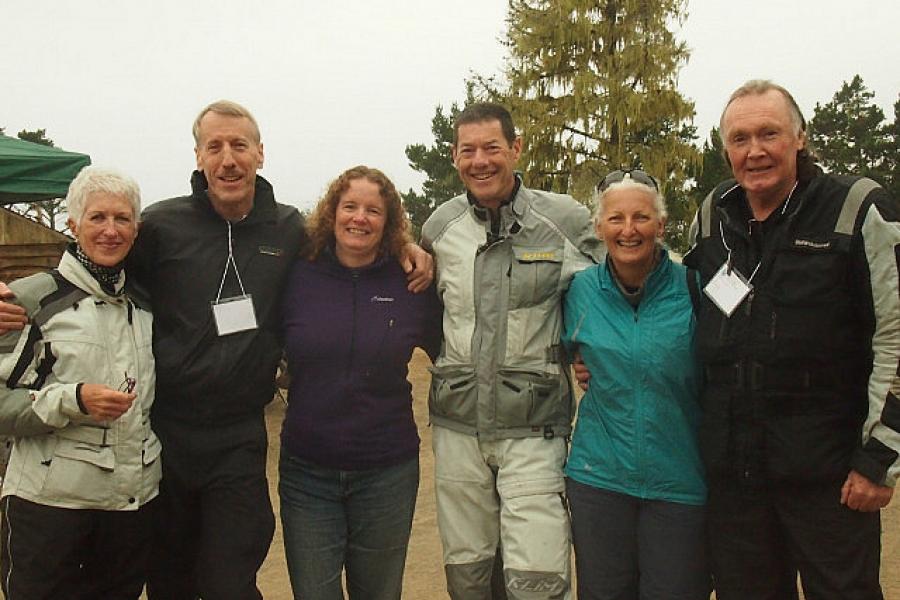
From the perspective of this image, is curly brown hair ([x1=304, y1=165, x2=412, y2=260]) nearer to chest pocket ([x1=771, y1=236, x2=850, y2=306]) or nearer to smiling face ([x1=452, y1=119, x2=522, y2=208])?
smiling face ([x1=452, y1=119, x2=522, y2=208])

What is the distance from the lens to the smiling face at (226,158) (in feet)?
9.09

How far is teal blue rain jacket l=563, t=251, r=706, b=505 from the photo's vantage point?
2.53 m

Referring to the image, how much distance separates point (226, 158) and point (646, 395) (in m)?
1.73

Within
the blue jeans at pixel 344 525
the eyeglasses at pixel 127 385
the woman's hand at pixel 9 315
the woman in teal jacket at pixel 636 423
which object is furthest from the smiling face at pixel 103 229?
the woman in teal jacket at pixel 636 423

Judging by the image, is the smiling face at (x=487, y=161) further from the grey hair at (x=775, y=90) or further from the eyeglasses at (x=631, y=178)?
the grey hair at (x=775, y=90)

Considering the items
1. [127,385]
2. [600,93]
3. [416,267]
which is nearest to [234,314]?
[127,385]

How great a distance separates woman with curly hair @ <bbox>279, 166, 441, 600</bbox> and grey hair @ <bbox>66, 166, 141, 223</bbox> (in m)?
0.66

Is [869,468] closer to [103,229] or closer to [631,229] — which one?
[631,229]

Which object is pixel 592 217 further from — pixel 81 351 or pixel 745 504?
pixel 81 351

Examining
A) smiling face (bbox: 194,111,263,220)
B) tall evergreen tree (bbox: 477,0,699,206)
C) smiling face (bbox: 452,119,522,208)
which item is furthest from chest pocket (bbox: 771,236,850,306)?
tall evergreen tree (bbox: 477,0,699,206)

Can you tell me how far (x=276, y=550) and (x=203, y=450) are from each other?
1.90m

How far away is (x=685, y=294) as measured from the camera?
262 cm

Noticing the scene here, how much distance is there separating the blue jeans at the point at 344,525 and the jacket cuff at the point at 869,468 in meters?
1.52

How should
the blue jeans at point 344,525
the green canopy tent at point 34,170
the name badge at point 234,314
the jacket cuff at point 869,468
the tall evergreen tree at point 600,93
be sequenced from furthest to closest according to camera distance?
1. the tall evergreen tree at point 600,93
2. the green canopy tent at point 34,170
3. the blue jeans at point 344,525
4. the name badge at point 234,314
5. the jacket cuff at point 869,468
